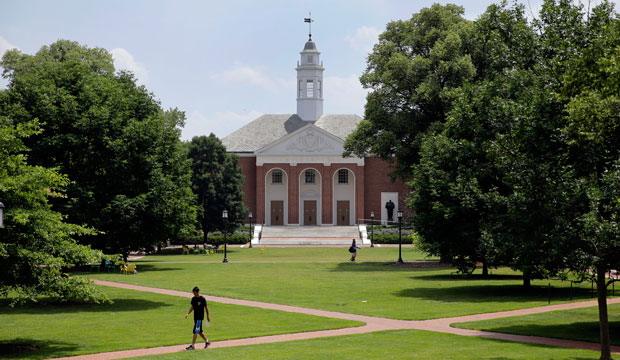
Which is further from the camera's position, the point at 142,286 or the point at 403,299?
the point at 142,286

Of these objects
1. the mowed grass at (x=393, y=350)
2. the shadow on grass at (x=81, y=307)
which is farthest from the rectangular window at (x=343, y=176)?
the mowed grass at (x=393, y=350)

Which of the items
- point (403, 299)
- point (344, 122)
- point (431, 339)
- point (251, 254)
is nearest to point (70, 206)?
point (403, 299)

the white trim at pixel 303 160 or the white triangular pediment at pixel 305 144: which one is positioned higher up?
the white triangular pediment at pixel 305 144

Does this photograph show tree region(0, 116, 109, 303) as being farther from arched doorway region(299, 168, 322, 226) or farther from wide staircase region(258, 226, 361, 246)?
arched doorway region(299, 168, 322, 226)

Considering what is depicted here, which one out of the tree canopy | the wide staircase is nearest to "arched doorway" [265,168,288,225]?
the wide staircase

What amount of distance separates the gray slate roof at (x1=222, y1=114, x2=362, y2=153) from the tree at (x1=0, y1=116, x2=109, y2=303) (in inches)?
2759

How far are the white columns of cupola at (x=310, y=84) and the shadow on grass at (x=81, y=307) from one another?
Result: 7042cm

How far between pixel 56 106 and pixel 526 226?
62.5 feet

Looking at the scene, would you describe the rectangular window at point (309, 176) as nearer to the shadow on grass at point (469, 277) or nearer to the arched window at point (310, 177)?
the arched window at point (310, 177)

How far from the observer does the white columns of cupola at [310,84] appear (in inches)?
3782

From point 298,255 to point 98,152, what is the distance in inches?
1195

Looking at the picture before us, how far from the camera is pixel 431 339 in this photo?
18562 millimetres

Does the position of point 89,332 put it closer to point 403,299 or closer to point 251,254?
point 403,299

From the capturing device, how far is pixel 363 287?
31078mm
